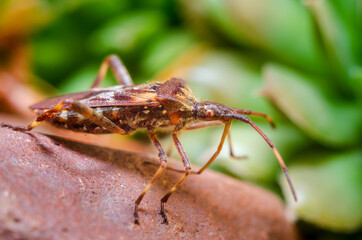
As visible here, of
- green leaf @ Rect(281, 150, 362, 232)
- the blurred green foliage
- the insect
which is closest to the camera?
the insect

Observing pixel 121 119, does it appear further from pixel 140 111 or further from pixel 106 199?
pixel 106 199

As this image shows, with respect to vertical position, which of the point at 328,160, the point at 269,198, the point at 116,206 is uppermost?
the point at 116,206

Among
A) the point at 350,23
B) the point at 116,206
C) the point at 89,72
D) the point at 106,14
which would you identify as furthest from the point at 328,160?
the point at 106,14

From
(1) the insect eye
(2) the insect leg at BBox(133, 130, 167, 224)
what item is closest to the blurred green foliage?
(1) the insect eye

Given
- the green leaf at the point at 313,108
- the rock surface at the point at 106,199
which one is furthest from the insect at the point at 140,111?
the green leaf at the point at 313,108

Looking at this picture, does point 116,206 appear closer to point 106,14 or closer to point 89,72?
point 89,72

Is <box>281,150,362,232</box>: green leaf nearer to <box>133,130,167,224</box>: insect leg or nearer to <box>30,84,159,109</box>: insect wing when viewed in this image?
<box>133,130,167,224</box>: insect leg
